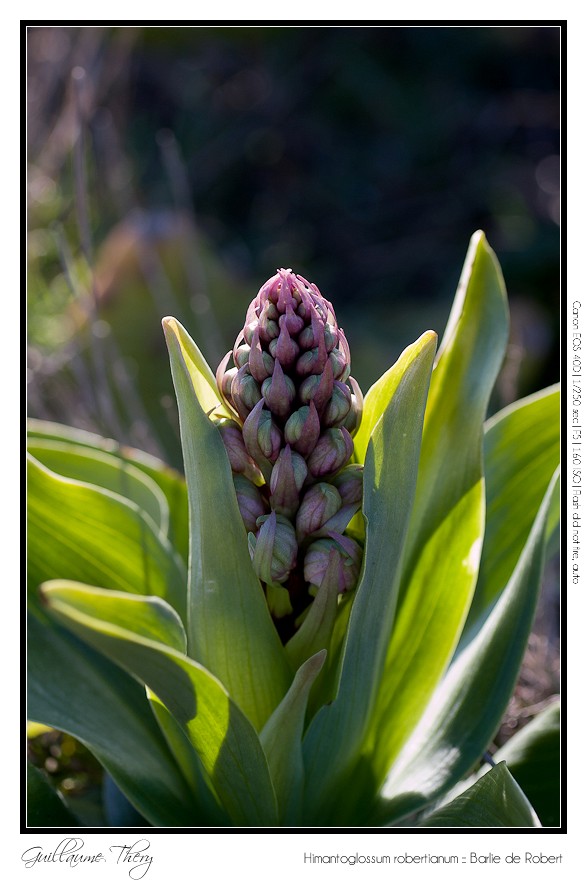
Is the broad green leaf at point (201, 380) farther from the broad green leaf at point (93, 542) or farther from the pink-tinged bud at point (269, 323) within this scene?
the broad green leaf at point (93, 542)

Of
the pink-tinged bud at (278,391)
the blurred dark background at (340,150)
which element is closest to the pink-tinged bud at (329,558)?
the pink-tinged bud at (278,391)

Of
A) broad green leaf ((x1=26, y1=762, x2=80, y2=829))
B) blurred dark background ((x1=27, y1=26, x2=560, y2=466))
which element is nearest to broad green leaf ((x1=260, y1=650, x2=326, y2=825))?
broad green leaf ((x1=26, y1=762, x2=80, y2=829))

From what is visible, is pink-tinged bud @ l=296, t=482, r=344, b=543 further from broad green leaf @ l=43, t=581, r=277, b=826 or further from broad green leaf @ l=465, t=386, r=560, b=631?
broad green leaf @ l=465, t=386, r=560, b=631

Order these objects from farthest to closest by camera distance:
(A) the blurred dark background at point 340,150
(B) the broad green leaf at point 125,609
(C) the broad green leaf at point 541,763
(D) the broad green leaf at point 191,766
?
(A) the blurred dark background at point 340,150, (C) the broad green leaf at point 541,763, (D) the broad green leaf at point 191,766, (B) the broad green leaf at point 125,609

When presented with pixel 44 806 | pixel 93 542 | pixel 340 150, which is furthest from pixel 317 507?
pixel 340 150

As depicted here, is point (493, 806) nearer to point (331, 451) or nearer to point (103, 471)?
point (331, 451)

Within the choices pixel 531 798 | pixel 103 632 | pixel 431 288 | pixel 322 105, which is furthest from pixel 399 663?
pixel 322 105
